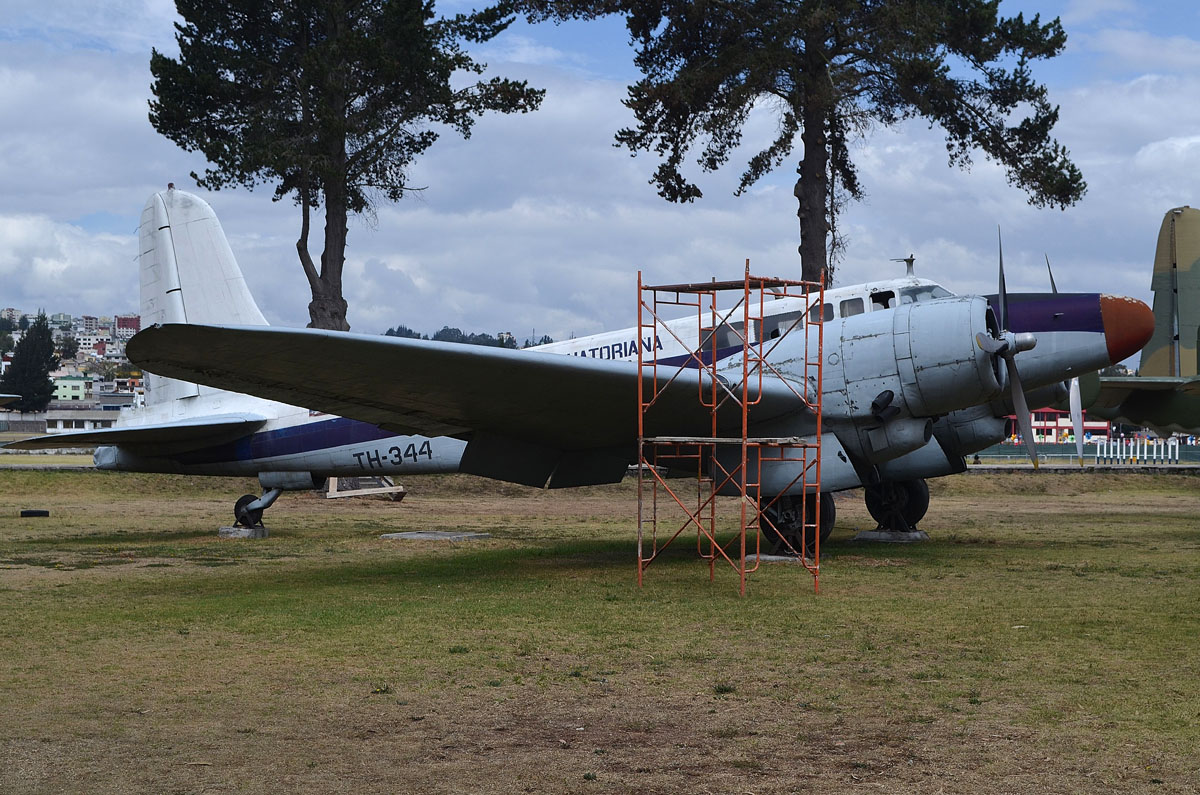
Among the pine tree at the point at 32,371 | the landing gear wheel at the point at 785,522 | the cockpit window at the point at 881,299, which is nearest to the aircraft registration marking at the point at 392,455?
the landing gear wheel at the point at 785,522

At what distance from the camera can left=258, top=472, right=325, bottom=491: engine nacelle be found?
18109mm

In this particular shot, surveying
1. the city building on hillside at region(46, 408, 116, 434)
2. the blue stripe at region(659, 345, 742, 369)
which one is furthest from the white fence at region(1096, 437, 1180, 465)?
the city building on hillside at region(46, 408, 116, 434)

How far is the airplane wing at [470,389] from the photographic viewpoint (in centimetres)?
997

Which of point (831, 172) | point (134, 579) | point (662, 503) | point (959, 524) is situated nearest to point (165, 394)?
point (134, 579)

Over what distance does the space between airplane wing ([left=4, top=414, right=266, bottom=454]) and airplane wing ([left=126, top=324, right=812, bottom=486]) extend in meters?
5.22

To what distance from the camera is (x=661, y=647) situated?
340 inches

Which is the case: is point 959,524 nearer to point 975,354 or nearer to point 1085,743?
point 975,354

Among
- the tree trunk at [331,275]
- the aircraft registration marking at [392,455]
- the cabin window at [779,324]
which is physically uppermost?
the tree trunk at [331,275]

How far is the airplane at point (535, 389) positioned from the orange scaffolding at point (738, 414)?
0.44ft

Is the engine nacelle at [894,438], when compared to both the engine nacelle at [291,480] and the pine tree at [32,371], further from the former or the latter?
the pine tree at [32,371]

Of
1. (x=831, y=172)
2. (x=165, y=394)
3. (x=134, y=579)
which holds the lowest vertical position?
(x=134, y=579)

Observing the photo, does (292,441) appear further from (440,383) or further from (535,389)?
(535,389)

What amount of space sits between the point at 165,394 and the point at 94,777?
14.9 metres

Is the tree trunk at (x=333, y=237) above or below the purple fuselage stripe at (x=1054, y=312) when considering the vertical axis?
above
